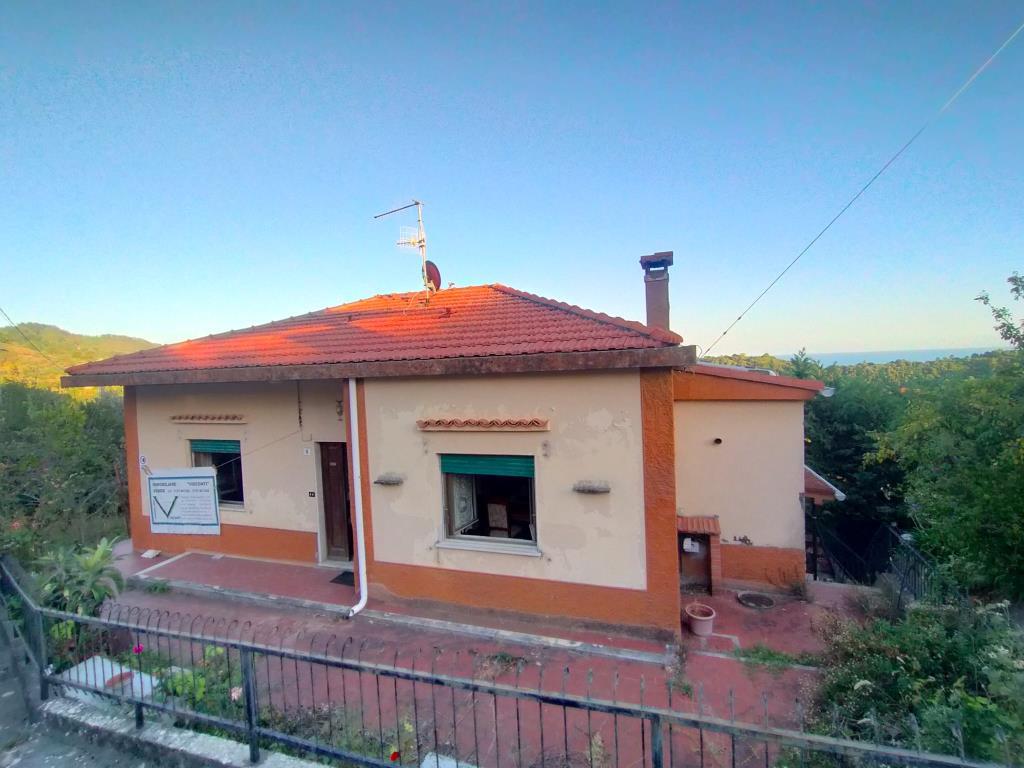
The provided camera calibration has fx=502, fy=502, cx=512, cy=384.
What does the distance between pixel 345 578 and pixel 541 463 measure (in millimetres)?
4187

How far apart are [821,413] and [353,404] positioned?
14.0 metres

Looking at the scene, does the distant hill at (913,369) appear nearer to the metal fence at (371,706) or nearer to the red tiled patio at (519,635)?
the red tiled patio at (519,635)

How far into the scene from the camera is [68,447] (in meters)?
12.4

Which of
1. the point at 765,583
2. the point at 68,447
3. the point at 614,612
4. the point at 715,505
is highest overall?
the point at 68,447

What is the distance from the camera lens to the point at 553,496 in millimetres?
6316

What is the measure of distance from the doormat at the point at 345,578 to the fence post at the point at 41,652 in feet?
12.8

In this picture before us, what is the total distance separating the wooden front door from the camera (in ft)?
28.9

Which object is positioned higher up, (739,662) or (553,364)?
(553,364)

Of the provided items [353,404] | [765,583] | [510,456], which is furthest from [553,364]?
[765,583]

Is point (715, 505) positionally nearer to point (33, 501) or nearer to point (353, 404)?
point (353, 404)

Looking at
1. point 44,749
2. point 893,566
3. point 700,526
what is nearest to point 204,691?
point 44,749

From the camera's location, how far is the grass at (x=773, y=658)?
5.63m

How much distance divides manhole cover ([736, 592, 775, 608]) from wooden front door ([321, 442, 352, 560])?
6.48m

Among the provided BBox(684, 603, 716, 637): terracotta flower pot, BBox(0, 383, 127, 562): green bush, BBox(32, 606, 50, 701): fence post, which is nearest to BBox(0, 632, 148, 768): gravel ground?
BBox(32, 606, 50, 701): fence post
